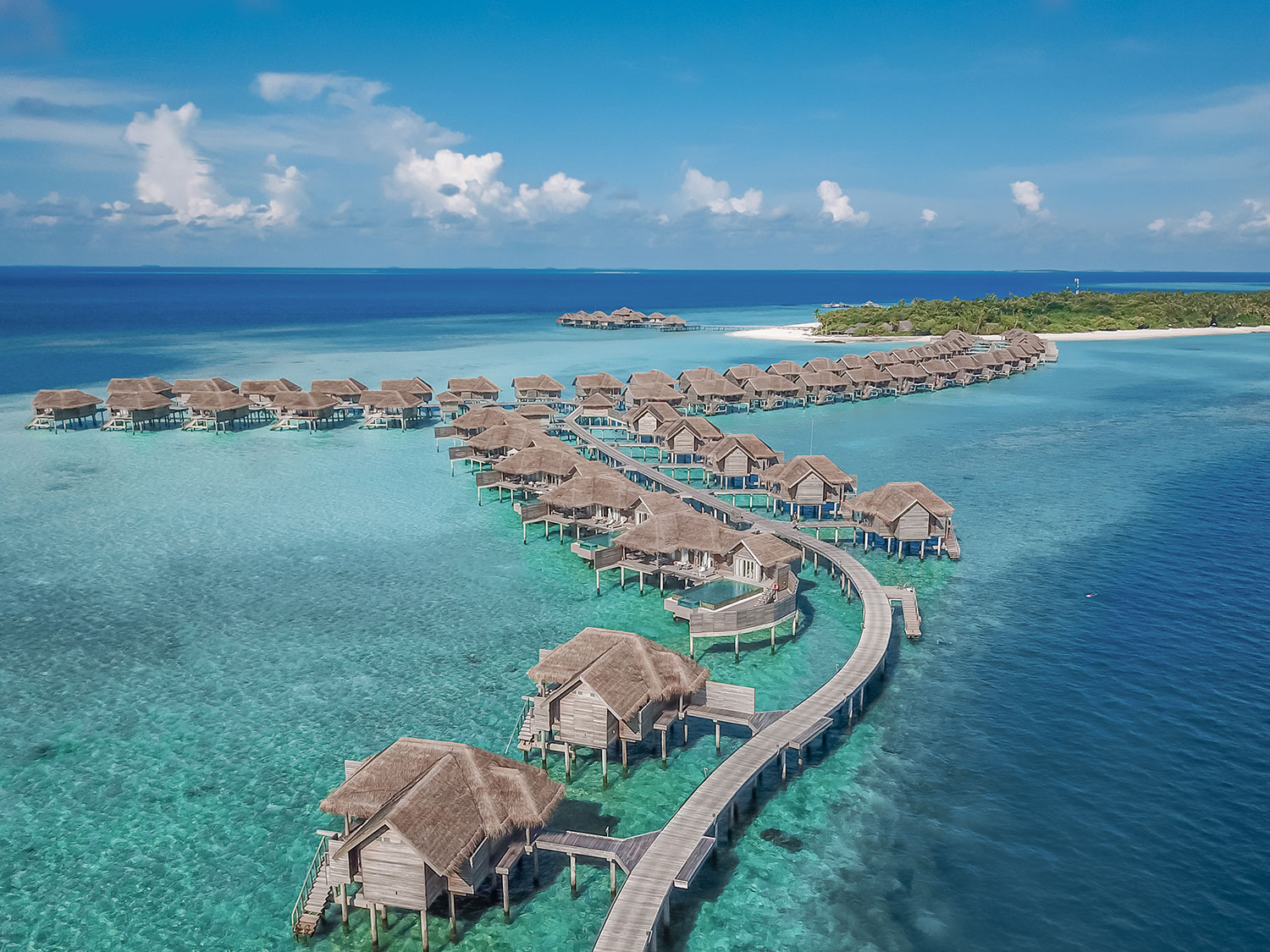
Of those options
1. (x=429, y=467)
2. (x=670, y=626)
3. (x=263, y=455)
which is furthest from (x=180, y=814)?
(x=263, y=455)

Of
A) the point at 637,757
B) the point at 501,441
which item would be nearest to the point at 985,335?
the point at 501,441

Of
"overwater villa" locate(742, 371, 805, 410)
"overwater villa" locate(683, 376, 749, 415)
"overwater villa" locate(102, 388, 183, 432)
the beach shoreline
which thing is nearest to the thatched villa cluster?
the beach shoreline

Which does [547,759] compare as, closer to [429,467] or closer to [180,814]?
[180,814]

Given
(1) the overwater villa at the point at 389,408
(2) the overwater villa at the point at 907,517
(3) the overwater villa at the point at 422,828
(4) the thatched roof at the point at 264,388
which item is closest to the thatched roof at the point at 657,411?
(1) the overwater villa at the point at 389,408

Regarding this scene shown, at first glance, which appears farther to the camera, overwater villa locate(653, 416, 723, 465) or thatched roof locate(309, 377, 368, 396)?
thatched roof locate(309, 377, 368, 396)

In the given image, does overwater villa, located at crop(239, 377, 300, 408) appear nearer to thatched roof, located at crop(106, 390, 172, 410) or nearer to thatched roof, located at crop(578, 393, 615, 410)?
thatched roof, located at crop(106, 390, 172, 410)
